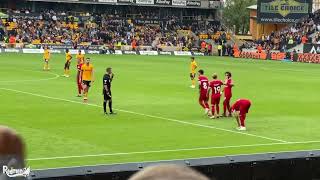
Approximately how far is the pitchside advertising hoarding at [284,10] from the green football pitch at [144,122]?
43963 millimetres

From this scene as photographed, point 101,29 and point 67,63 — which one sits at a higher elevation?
point 101,29

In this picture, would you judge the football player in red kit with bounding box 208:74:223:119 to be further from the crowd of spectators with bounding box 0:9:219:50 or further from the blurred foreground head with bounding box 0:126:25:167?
the crowd of spectators with bounding box 0:9:219:50

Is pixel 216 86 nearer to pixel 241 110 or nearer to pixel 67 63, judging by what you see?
pixel 241 110

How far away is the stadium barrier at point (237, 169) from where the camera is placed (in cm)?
977

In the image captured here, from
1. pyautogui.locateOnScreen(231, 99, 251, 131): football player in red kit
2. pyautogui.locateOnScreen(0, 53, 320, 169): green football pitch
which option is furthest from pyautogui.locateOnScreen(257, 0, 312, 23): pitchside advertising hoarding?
pyautogui.locateOnScreen(231, 99, 251, 131): football player in red kit

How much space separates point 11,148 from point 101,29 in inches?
3354

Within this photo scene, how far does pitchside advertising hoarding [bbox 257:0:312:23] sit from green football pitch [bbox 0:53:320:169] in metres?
44.0

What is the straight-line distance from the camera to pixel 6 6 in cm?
8738

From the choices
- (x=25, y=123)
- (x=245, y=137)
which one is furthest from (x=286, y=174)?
(x=25, y=123)

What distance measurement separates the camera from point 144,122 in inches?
958

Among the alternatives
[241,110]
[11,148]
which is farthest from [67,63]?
[11,148]
